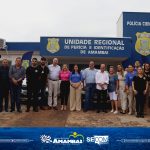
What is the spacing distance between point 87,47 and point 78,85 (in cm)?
1010

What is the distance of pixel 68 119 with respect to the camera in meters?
9.89

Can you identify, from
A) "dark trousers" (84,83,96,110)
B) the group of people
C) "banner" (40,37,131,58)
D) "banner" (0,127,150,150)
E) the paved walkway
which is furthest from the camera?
"banner" (40,37,131,58)

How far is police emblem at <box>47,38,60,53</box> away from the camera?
2081cm

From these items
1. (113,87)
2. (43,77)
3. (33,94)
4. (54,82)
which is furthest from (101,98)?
(33,94)

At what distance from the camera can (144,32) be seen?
22.8m

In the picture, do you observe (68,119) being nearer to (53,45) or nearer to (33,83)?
(33,83)

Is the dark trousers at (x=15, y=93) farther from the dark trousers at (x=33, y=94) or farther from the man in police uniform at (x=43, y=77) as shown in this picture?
the man in police uniform at (x=43, y=77)

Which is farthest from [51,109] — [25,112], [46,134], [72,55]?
[72,55]

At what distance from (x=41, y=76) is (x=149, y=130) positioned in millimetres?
6286

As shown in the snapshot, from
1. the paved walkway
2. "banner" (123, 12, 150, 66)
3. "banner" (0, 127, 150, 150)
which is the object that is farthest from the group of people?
"banner" (123, 12, 150, 66)

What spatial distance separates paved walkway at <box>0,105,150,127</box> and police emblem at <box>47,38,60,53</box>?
10.2 meters

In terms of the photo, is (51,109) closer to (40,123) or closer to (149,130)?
(40,123)

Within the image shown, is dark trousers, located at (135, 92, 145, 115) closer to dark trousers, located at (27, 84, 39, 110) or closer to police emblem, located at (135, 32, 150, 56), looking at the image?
dark trousers, located at (27, 84, 39, 110)

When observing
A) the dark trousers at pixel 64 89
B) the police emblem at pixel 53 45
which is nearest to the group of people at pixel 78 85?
the dark trousers at pixel 64 89
